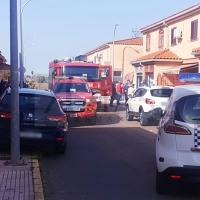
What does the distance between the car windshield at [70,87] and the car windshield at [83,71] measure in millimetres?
3987

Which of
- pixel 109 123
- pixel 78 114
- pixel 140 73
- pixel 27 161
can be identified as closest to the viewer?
pixel 27 161

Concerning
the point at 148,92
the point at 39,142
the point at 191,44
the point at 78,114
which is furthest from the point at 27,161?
the point at 191,44

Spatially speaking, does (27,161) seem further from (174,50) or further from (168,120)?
(174,50)

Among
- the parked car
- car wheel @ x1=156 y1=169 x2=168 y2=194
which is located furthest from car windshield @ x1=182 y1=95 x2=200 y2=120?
the parked car

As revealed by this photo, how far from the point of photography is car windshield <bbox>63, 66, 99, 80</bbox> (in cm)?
2347

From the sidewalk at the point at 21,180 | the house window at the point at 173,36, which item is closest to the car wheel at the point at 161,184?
the sidewalk at the point at 21,180

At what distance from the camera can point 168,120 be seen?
676 cm

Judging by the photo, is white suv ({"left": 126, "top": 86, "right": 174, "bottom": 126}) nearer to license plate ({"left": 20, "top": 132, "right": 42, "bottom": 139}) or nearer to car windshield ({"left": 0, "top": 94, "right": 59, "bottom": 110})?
car windshield ({"left": 0, "top": 94, "right": 59, "bottom": 110})

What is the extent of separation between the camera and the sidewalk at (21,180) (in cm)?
686

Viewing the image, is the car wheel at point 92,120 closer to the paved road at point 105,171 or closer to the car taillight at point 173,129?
the paved road at point 105,171

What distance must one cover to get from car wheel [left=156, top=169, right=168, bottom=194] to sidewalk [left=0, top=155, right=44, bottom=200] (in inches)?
71.2

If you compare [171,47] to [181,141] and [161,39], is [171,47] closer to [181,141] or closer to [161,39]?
[161,39]

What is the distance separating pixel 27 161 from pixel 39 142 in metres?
0.76

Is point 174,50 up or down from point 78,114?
up
